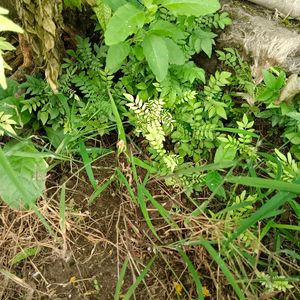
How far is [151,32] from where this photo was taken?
1.51m

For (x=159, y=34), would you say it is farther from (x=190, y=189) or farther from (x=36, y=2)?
Answer: (x=190, y=189)

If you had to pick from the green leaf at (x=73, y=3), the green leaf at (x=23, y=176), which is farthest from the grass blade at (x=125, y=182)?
the green leaf at (x=73, y=3)

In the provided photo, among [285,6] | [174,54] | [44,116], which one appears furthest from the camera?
[285,6]

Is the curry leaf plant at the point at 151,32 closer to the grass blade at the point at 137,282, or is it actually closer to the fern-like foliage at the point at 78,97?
the fern-like foliage at the point at 78,97

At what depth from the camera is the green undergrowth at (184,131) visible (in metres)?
1.55

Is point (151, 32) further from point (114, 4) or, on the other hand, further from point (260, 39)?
point (260, 39)

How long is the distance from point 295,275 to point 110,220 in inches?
27.5

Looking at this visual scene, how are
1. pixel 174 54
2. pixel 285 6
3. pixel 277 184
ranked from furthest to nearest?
pixel 285 6 → pixel 174 54 → pixel 277 184

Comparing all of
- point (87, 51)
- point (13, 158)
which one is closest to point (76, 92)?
point (87, 51)

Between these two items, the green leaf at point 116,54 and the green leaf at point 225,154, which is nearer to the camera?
the green leaf at point 116,54

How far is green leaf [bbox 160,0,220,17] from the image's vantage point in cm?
141

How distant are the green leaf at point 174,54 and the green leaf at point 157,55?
80 mm

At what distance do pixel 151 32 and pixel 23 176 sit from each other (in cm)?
67

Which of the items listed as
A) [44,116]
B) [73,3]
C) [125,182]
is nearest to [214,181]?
[125,182]
